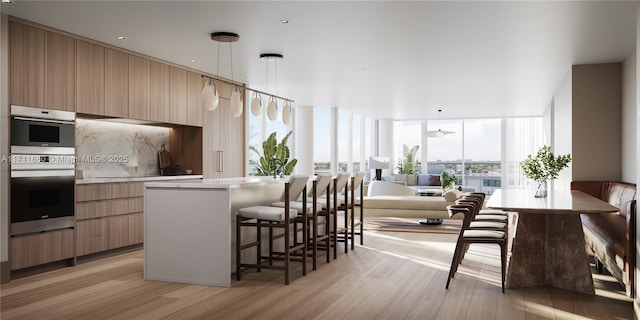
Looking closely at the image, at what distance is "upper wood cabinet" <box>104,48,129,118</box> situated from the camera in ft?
18.5

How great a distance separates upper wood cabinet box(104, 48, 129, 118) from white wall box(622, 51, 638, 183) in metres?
5.70

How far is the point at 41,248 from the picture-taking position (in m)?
4.80

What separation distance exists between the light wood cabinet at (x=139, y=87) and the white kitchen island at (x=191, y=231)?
1828 millimetres

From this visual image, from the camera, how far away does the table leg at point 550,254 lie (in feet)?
13.2

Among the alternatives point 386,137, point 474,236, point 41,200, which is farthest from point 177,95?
point 386,137

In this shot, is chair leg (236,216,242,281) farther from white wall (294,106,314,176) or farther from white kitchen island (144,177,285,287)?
white wall (294,106,314,176)

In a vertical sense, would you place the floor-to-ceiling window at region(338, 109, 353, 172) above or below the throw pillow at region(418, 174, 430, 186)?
above

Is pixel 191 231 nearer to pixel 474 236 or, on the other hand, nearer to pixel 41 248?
pixel 41 248

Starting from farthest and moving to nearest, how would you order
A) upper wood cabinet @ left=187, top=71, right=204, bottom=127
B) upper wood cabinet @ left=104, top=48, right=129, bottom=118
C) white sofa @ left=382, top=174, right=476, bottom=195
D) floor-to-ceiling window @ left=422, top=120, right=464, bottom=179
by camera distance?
floor-to-ceiling window @ left=422, top=120, right=464, bottom=179 < white sofa @ left=382, top=174, right=476, bottom=195 < upper wood cabinet @ left=187, top=71, right=204, bottom=127 < upper wood cabinet @ left=104, top=48, right=129, bottom=118

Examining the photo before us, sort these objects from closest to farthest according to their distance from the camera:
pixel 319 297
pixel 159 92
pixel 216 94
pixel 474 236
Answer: pixel 319 297 → pixel 474 236 → pixel 216 94 → pixel 159 92

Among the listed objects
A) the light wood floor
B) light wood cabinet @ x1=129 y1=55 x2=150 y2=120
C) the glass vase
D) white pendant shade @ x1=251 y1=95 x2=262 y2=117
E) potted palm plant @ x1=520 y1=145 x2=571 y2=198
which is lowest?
the light wood floor

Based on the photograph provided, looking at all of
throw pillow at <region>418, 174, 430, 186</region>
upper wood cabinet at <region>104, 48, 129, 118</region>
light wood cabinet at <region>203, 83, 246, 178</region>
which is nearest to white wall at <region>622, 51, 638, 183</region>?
light wood cabinet at <region>203, 83, 246, 178</region>

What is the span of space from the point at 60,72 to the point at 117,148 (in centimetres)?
161

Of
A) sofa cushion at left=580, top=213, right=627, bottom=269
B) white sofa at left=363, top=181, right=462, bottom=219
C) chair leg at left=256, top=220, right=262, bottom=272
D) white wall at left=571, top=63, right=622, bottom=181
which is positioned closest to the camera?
sofa cushion at left=580, top=213, right=627, bottom=269
